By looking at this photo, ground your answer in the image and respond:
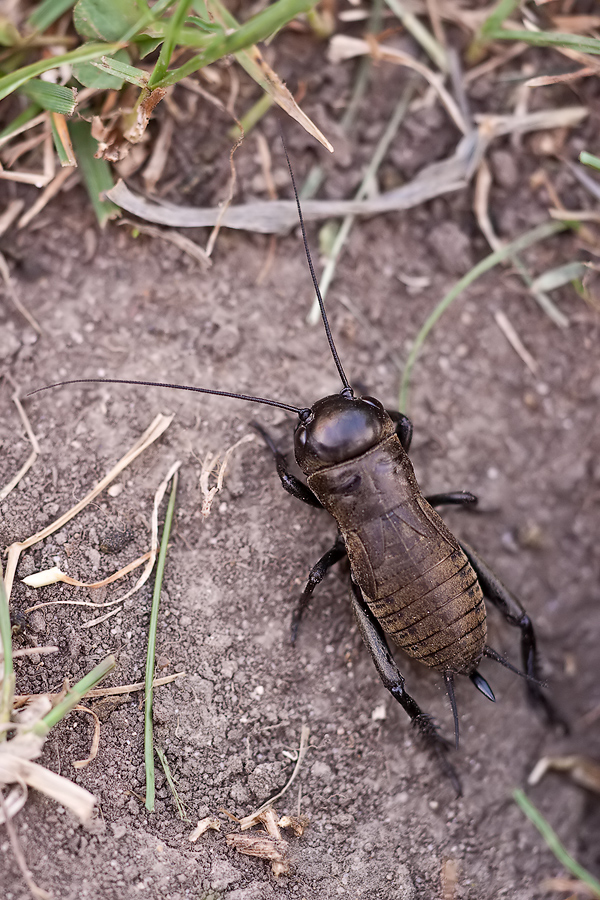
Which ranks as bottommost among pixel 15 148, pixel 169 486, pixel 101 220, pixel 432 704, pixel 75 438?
pixel 432 704

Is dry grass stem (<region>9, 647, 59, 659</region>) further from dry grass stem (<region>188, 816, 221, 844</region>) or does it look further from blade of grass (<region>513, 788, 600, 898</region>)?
blade of grass (<region>513, 788, 600, 898</region>)

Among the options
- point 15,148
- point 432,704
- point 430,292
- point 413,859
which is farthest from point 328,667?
point 15,148

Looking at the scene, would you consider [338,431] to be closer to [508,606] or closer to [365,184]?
[508,606]

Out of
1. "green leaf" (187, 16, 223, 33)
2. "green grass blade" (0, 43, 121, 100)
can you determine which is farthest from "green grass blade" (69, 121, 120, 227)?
"green leaf" (187, 16, 223, 33)

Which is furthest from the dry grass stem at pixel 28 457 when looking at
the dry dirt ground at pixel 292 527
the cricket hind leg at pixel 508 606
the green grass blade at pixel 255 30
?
the cricket hind leg at pixel 508 606

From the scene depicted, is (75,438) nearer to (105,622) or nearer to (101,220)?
(105,622)

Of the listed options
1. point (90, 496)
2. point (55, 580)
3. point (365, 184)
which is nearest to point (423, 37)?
point (365, 184)
